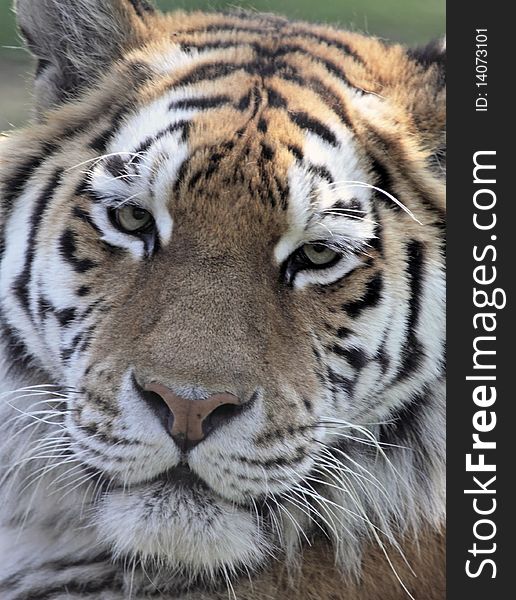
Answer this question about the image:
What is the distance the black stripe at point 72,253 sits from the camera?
1812 millimetres

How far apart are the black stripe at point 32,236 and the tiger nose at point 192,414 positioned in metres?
0.40

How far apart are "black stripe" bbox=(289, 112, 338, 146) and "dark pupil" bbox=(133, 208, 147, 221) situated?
0.29 m

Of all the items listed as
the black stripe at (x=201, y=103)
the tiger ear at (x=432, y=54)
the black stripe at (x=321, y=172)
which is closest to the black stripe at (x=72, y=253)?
the black stripe at (x=201, y=103)

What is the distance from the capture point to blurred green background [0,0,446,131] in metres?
2.22

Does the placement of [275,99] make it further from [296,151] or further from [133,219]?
[133,219]

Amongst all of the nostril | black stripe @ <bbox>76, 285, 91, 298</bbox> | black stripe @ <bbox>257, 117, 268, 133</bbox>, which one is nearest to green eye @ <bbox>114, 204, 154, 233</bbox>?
black stripe @ <bbox>76, 285, 91, 298</bbox>

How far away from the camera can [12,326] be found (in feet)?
6.35

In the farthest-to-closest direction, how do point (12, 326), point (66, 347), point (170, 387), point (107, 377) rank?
point (12, 326), point (66, 347), point (107, 377), point (170, 387)

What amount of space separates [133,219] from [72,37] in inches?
15.8

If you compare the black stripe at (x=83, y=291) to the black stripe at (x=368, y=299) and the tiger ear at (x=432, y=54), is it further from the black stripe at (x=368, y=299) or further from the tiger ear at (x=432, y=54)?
the tiger ear at (x=432, y=54)

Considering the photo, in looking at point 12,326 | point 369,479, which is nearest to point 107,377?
point 12,326

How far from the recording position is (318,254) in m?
1.76

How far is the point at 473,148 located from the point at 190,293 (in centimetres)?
55

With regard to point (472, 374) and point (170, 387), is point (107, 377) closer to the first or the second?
point (170, 387)
